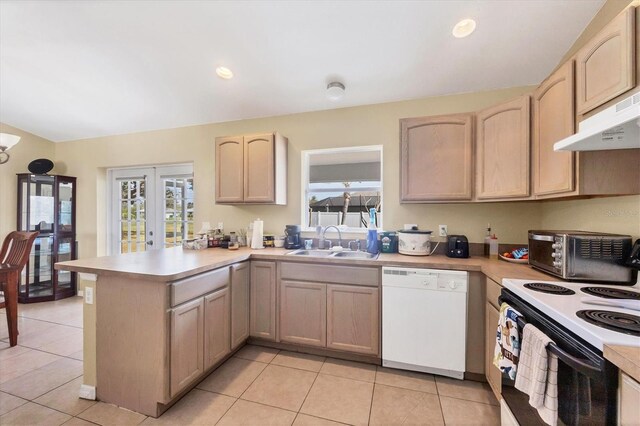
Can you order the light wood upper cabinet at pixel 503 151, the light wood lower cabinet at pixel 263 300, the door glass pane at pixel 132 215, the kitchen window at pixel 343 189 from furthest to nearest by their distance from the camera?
the door glass pane at pixel 132 215 < the kitchen window at pixel 343 189 < the light wood lower cabinet at pixel 263 300 < the light wood upper cabinet at pixel 503 151

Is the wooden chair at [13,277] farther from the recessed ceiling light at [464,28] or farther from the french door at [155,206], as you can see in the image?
the recessed ceiling light at [464,28]

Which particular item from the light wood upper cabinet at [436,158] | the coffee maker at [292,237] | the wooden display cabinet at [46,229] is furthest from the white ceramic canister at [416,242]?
→ the wooden display cabinet at [46,229]

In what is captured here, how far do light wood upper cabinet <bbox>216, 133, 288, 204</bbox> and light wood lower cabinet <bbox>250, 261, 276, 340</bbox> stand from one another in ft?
2.42

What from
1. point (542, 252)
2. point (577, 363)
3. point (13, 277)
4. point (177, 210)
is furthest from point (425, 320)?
point (13, 277)

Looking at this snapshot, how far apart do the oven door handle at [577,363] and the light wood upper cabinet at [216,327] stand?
1.95 m

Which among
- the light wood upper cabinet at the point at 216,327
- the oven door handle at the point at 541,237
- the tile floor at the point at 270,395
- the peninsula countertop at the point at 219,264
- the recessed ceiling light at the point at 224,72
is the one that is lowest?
the tile floor at the point at 270,395

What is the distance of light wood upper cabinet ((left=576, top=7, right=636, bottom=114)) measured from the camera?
1.17 m

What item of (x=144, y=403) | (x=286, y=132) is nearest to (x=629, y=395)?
(x=144, y=403)

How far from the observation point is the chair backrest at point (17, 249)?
8.56 ft

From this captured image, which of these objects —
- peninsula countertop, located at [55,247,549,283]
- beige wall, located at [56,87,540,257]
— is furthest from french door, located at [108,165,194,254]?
peninsula countertop, located at [55,247,549,283]

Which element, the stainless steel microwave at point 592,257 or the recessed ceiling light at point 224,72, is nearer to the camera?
the stainless steel microwave at point 592,257

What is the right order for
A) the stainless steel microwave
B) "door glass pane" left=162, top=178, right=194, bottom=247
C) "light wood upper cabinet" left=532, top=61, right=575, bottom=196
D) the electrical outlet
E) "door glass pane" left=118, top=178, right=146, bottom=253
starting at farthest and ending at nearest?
1. "door glass pane" left=118, top=178, right=146, bottom=253
2. "door glass pane" left=162, top=178, right=194, bottom=247
3. the electrical outlet
4. "light wood upper cabinet" left=532, top=61, right=575, bottom=196
5. the stainless steel microwave

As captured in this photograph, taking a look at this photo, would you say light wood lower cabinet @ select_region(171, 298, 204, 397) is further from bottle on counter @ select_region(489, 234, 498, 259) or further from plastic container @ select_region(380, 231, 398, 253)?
bottle on counter @ select_region(489, 234, 498, 259)

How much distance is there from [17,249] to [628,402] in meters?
4.50
